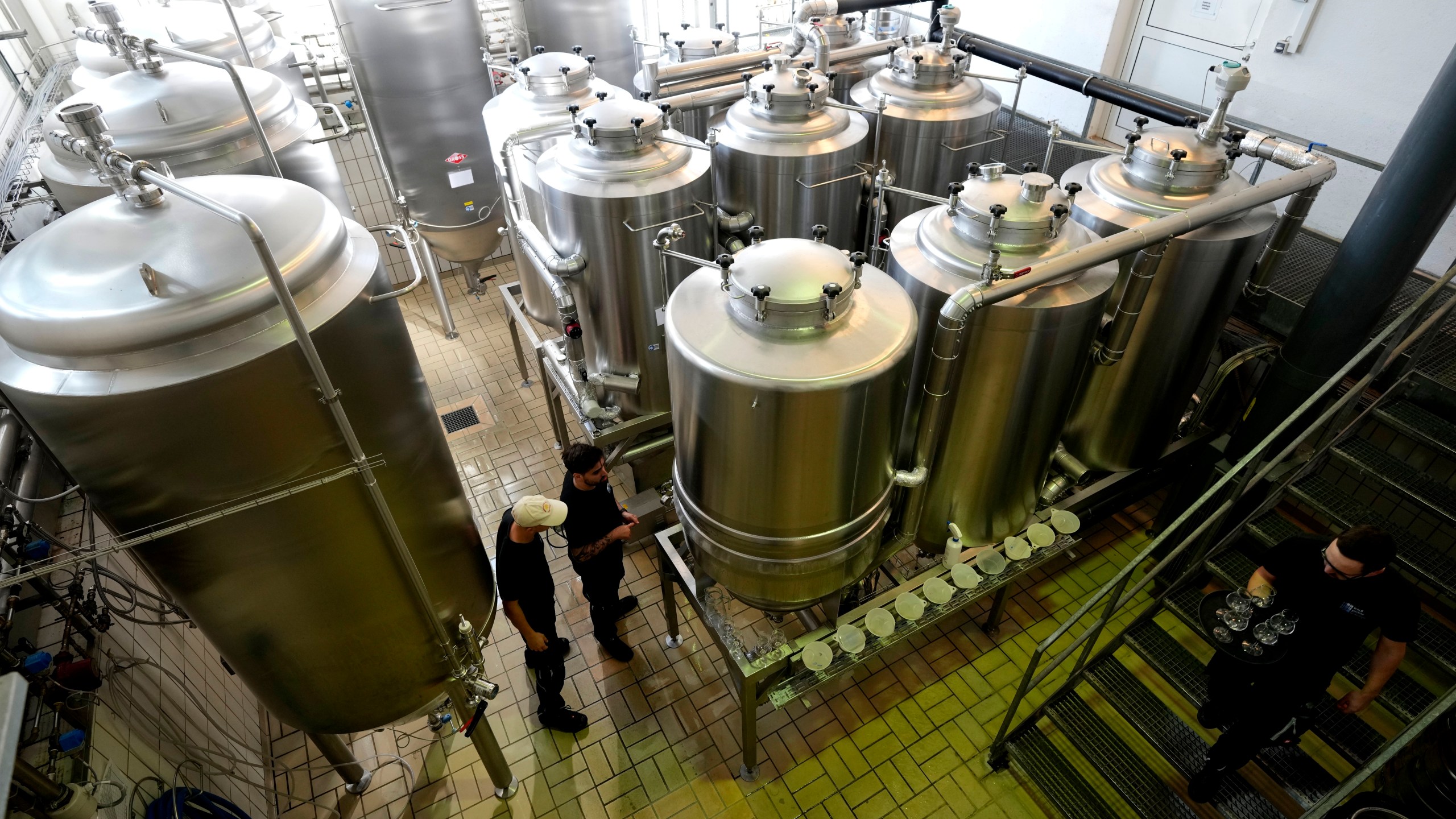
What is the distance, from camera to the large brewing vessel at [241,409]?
1.83m

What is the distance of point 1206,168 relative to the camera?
10.8 ft

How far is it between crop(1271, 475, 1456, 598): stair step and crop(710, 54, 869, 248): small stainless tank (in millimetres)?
2734

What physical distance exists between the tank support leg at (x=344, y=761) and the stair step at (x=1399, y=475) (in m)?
4.63

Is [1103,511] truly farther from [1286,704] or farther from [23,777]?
[23,777]

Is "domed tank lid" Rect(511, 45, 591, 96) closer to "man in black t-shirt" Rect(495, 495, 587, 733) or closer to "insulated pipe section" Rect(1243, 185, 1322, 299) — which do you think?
"man in black t-shirt" Rect(495, 495, 587, 733)

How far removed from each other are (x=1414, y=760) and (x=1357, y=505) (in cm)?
111

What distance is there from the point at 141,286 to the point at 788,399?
1766 mm

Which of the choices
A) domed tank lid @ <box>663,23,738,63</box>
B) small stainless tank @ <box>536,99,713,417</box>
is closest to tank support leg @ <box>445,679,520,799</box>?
small stainless tank @ <box>536,99,713,417</box>

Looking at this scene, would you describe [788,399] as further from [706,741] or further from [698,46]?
[698,46]

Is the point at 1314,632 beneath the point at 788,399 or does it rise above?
beneath

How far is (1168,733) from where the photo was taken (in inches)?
129

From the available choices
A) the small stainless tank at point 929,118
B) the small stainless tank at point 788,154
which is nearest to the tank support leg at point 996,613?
the small stainless tank at point 788,154

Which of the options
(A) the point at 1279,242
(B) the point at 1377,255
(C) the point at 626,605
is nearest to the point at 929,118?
(A) the point at 1279,242

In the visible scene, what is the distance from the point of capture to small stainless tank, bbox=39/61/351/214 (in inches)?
127
